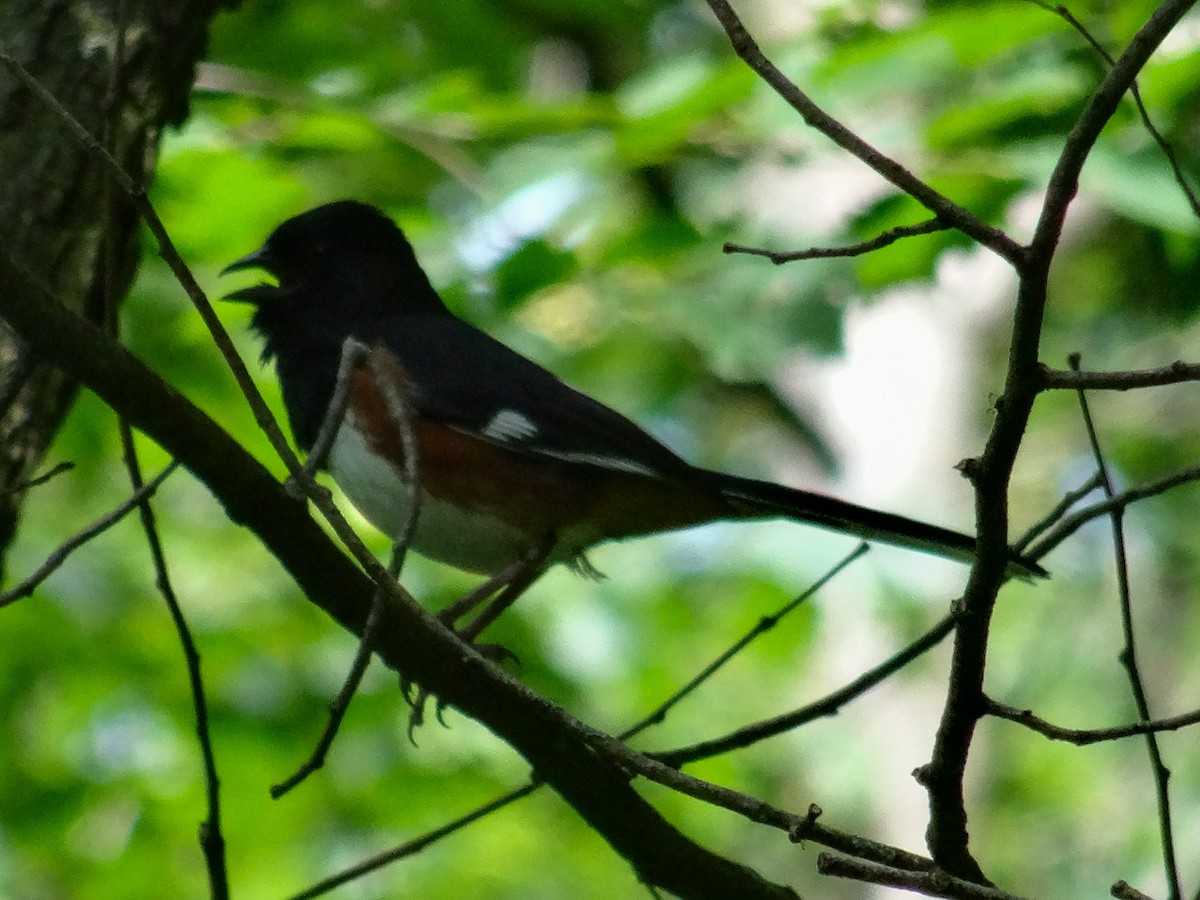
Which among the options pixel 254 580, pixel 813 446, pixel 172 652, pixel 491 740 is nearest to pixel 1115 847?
pixel 813 446

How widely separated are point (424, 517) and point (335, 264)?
2.93 feet

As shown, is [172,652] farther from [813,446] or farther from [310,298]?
[813,446]

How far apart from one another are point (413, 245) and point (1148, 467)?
5.26m

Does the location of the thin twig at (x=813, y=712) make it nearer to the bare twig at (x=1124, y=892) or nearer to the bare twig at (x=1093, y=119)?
the bare twig at (x=1124, y=892)

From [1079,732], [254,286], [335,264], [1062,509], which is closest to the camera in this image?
[1079,732]

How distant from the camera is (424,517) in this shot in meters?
3.08

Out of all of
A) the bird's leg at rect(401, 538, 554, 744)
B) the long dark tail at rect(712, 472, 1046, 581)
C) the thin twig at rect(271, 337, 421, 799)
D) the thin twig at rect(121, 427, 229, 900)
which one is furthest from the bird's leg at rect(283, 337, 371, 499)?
the long dark tail at rect(712, 472, 1046, 581)

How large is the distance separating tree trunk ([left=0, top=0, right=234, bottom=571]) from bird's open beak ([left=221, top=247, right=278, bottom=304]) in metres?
0.72

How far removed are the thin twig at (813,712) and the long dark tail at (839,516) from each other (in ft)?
1.14

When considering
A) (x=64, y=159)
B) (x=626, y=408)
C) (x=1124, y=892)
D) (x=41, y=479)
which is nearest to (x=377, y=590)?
(x=41, y=479)

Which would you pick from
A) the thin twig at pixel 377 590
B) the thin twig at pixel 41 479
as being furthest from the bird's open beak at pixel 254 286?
the thin twig at pixel 377 590

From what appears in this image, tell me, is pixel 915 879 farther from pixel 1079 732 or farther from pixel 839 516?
pixel 839 516

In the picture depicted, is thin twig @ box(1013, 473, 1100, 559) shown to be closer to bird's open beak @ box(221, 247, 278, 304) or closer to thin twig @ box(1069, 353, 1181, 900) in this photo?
thin twig @ box(1069, 353, 1181, 900)

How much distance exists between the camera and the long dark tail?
2650mm
